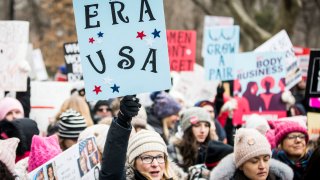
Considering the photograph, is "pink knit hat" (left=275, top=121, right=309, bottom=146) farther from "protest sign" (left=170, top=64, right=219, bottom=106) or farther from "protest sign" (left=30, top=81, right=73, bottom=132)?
"protest sign" (left=170, top=64, right=219, bottom=106)

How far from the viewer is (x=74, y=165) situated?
21.4 feet

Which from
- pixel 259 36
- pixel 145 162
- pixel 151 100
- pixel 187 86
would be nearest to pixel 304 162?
pixel 145 162

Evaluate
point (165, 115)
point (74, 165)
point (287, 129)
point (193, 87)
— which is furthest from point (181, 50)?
point (74, 165)

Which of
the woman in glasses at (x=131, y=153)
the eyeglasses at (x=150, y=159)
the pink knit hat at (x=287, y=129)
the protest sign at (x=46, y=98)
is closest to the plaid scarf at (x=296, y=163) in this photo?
the pink knit hat at (x=287, y=129)

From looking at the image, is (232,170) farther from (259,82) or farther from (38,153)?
(259,82)

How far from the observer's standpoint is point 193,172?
788 cm

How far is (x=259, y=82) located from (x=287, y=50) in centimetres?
86

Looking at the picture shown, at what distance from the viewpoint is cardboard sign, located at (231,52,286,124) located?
1105 cm

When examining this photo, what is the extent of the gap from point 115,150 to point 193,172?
2.33 m

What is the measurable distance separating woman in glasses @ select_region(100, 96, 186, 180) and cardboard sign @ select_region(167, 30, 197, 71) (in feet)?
22.0

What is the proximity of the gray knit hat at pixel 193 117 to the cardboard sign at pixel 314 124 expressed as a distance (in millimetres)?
1138

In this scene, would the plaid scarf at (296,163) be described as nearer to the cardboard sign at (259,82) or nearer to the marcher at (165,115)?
the marcher at (165,115)

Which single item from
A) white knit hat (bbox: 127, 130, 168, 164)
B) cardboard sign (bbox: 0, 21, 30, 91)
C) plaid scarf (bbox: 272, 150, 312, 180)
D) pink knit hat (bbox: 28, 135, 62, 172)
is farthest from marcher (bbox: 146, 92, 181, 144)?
white knit hat (bbox: 127, 130, 168, 164)

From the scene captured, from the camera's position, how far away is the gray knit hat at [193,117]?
29.0ft
